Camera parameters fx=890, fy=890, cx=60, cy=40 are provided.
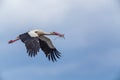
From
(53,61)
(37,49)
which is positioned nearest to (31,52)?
(37,49)

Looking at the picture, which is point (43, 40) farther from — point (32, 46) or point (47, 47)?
point (32, 46)

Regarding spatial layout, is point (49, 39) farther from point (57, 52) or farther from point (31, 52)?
point (31, 52)

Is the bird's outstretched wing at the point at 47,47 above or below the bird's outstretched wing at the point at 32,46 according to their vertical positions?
above

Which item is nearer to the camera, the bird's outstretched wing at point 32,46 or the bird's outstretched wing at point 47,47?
the bird's outstretched wing at point 32,46

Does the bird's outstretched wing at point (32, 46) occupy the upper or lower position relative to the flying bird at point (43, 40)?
lower

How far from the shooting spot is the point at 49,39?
21.9 metres

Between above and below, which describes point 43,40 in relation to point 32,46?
above

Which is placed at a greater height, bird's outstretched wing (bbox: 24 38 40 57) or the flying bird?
the flying bird

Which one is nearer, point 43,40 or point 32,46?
point 32,46

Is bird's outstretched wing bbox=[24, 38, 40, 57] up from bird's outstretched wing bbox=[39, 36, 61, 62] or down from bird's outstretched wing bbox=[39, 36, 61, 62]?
down

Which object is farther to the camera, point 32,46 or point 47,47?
point 47,47

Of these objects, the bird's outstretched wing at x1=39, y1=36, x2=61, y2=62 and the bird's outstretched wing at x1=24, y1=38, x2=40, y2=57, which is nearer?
the bird's outstretched wing at x1=24, y1=38, x2=40, y2=57

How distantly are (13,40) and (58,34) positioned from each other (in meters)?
1.16

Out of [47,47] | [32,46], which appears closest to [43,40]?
[47,47]
